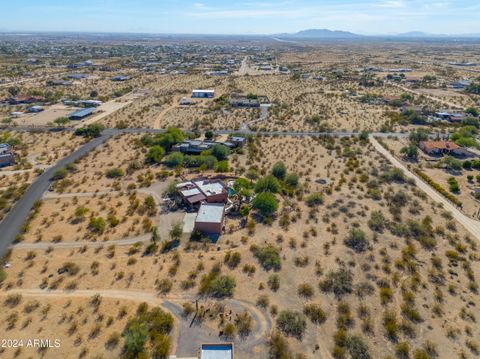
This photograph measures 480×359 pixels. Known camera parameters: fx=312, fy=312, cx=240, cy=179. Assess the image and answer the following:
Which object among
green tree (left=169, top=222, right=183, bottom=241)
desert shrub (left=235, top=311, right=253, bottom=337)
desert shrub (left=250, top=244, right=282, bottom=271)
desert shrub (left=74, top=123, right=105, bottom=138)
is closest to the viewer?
desert shrub (left=235, top=311, right=253, bottom=337)

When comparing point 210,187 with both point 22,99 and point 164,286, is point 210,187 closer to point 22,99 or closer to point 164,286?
point 164,286

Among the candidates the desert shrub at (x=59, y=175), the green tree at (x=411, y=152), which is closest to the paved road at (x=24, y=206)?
the desert shrub at (x=59, y=175)

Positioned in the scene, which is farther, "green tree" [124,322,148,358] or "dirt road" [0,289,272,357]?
"dirt road" [0,289,272,357]

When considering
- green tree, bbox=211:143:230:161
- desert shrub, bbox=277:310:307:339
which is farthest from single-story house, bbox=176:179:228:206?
desert shrub, bbox=277:310:307:339

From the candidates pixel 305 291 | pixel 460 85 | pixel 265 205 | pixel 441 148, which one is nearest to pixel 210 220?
pixel 265 205

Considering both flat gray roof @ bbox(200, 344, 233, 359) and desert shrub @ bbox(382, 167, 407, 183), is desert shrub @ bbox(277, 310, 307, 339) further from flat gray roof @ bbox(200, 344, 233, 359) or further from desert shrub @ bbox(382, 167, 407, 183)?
desert shrub @ bbox(382, 167, 407, 183)

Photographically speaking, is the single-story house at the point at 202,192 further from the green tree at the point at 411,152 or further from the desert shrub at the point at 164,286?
the green tree at the point at 411,152
